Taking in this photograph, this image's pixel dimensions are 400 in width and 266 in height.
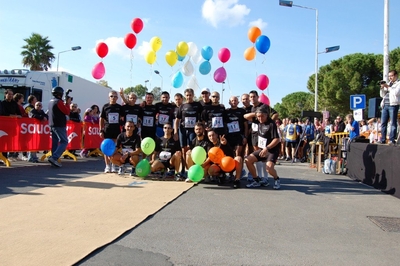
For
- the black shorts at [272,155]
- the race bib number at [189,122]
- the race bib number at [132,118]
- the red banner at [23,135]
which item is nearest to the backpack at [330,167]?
the black shorts at [272,155]

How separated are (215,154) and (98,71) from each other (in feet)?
20.9

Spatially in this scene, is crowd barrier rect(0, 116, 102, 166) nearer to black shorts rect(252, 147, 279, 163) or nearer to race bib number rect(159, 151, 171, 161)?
race bib number rect(159, 151, 171, 161)

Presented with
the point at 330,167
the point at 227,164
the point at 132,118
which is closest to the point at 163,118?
the point at 132,118

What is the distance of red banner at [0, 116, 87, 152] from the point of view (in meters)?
8.87

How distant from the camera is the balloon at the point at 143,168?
7574mm

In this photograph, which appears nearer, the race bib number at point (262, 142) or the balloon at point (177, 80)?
the race bib number at point (262, 142)

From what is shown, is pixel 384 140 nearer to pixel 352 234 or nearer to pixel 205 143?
pixel 205 143

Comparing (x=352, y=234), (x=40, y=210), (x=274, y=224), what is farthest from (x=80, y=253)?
(x=352, y=234)

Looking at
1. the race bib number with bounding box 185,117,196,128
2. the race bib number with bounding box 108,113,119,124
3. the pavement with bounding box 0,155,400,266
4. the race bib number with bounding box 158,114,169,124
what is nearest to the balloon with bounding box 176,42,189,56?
the race bib number with bounding box 158,114,169,124

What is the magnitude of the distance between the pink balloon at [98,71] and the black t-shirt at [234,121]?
5.74 meters

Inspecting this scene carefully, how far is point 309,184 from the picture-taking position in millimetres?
8180

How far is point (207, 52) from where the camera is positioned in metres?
11.6

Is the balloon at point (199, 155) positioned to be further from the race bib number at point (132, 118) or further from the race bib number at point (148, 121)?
the race bib number at point (132, 118)

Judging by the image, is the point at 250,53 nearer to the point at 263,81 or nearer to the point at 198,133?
the point at 263,81
